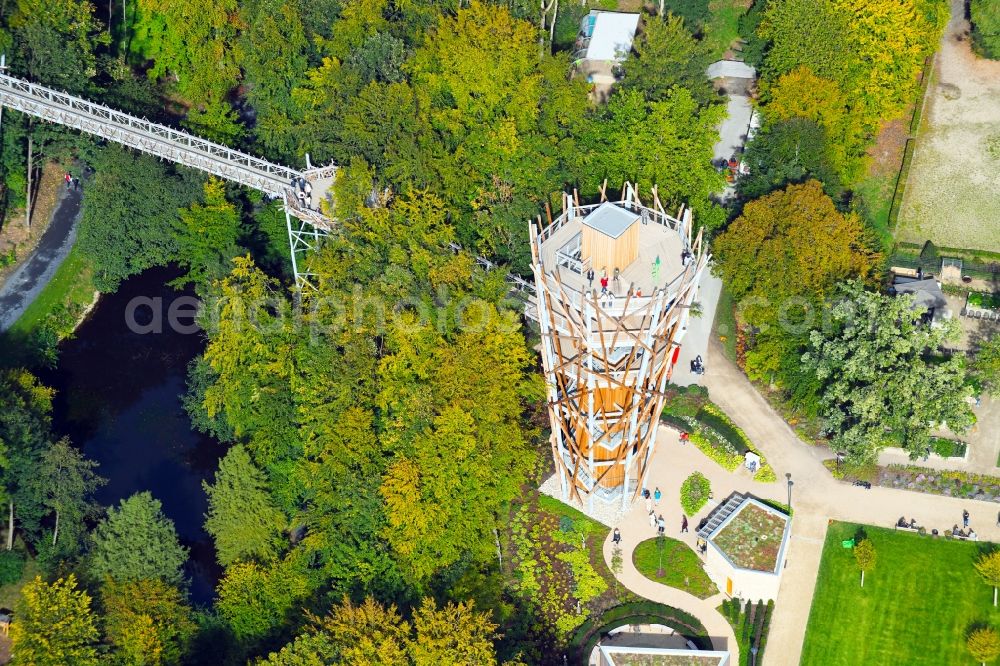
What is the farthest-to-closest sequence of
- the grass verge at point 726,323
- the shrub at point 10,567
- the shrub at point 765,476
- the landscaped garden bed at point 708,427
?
the grass verge at point 726,323 < the shrub at point 10,567 < the landscaped garden bed at point 708,427 < the shrub at point 765,476

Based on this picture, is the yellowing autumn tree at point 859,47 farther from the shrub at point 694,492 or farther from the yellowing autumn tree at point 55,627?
the yellowing autumn tree at point 55,627

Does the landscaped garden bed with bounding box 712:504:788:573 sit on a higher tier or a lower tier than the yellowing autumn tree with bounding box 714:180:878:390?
lower

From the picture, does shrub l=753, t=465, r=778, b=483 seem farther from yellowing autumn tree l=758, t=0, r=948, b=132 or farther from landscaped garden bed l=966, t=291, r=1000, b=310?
yellowing autumn tree l=758, t=0, r=948, b=132

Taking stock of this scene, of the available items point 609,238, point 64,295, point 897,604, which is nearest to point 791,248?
point 609,238

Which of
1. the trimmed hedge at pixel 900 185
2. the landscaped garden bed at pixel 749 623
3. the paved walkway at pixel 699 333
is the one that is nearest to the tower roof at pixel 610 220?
the paved walkway at pixel 699 333

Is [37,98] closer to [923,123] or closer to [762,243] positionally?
[762,243]

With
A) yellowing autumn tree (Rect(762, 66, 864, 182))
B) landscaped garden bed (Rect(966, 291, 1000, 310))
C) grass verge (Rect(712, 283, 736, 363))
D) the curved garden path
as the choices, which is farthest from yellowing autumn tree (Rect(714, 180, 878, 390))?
landscaped garden bed (Rect(966, 291, 1000, 310))
